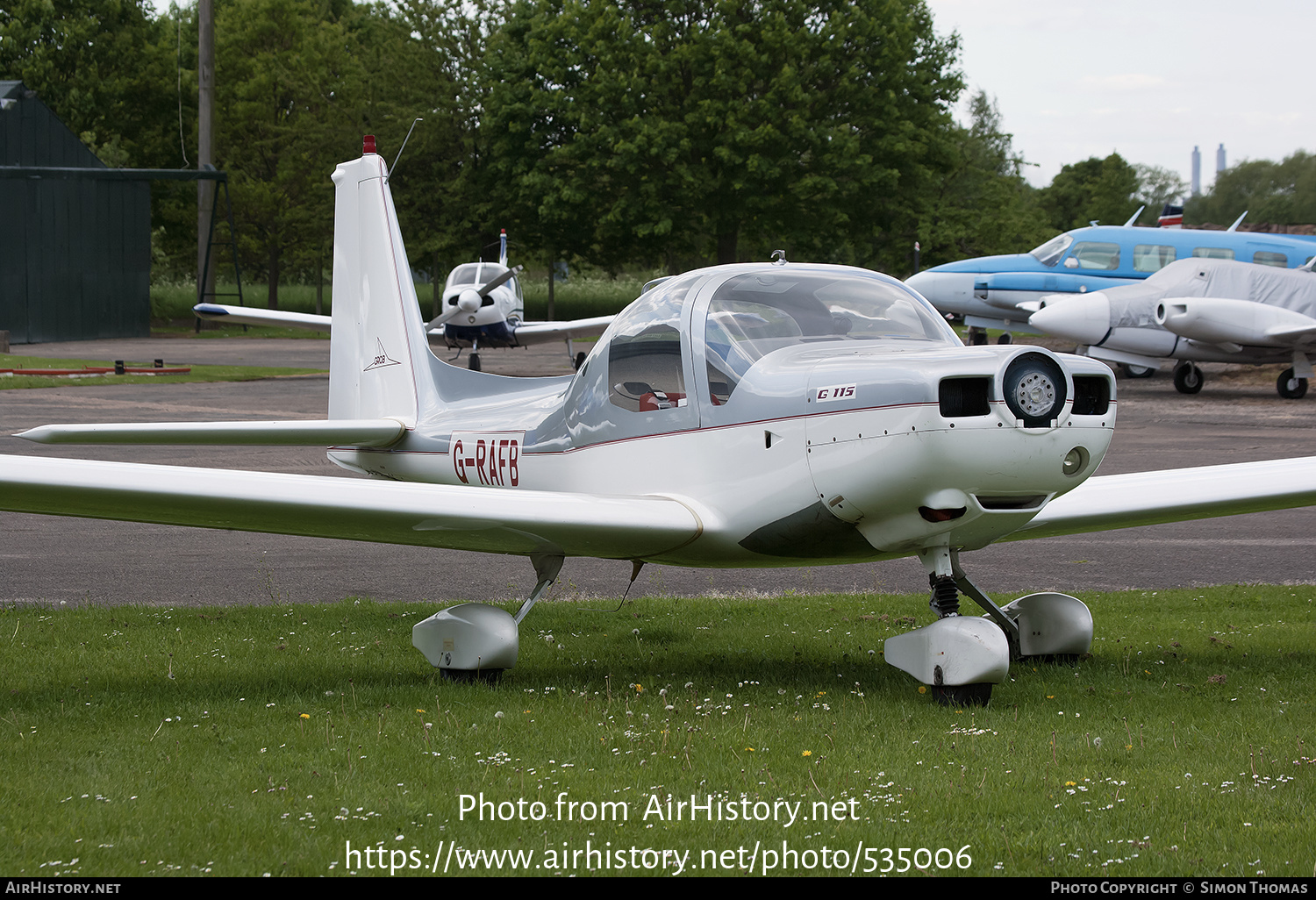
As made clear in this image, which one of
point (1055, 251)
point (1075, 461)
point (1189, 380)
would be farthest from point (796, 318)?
point (1055, 251)

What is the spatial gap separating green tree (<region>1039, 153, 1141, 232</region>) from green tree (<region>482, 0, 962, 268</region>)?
41.2 metres

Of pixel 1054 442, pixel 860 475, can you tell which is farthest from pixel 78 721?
pixel 1054 442

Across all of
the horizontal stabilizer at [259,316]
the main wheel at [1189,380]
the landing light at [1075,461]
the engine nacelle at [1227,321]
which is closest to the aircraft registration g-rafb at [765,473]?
the landing light at [1075,461]

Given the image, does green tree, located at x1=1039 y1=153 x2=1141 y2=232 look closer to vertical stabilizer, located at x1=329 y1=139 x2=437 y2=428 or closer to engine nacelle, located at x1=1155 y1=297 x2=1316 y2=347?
engine nacelle, located at x1=1155 y1=297 x2=1316 y2=347

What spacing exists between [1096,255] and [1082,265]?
0.40 m

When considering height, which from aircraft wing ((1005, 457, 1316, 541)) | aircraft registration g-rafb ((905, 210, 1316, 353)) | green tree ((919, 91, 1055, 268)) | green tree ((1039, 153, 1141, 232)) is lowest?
aircraft wing ((1005, 457, 1316, 541))

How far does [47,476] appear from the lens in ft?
17.0

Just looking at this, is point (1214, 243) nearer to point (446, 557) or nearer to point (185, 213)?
point (446, 557)

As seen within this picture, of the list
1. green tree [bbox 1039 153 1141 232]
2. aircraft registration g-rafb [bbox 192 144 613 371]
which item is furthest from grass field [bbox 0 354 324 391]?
green tree [bbox 1039 153 1141 232]

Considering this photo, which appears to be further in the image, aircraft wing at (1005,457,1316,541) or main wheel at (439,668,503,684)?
aircraft wing at (1005,457,1316,541)

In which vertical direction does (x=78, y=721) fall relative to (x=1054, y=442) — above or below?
below

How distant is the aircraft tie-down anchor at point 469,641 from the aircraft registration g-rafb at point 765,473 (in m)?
0.01

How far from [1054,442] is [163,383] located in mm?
25285

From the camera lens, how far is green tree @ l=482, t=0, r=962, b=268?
53188mm
